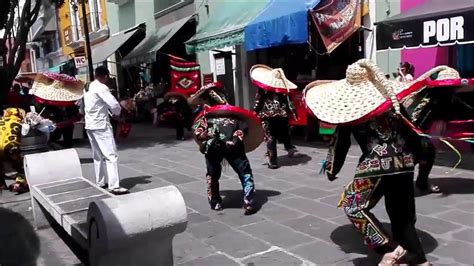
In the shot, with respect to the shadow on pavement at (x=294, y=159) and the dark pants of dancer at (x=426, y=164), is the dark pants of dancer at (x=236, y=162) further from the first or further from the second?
the shadow on pavement at (x=294, y=159)

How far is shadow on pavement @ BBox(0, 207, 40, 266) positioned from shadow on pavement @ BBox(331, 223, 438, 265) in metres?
2.77

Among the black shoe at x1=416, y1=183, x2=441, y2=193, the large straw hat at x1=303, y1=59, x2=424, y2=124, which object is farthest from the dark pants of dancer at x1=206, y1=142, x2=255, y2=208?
the black shoe at x1=416, y1=183, x2=441, y2=193

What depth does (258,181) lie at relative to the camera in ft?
23.1

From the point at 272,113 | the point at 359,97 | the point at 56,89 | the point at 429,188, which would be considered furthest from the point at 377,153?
the point at 56,89

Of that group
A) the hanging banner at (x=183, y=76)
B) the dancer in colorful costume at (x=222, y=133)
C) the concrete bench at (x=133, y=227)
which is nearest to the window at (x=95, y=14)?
the hanging banner at (x=183, y=76)

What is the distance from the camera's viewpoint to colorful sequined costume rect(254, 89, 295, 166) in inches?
310

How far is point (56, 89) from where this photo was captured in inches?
352

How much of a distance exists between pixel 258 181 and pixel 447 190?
2.47 meters

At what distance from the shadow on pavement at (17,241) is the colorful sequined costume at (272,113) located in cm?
374

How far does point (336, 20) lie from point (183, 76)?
20.1 ft

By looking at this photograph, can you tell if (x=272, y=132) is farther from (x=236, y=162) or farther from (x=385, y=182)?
(x=385, y=182)

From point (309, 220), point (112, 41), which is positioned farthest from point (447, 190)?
point (112, 41)

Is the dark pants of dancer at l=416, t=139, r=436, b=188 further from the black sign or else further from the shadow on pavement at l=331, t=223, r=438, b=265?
the black sign

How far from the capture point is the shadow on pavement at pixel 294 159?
27.1 feet
